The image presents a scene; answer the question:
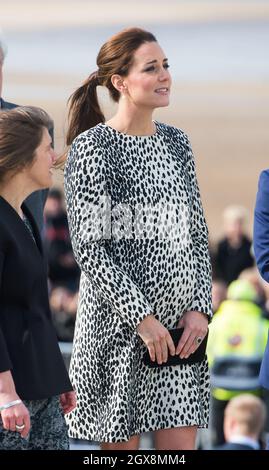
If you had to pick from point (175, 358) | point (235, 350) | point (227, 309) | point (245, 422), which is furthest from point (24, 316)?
point (227, 309)

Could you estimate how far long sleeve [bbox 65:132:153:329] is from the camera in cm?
Result: 400

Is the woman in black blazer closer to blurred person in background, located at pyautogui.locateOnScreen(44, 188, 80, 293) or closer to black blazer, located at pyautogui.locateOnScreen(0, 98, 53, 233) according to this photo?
black blazer, located at pyautogui.locateOnScreen(0, 98, 53, 233)

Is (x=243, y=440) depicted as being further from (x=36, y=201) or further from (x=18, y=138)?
(x=18, y=138)

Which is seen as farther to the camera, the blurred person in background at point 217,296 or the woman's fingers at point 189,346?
the blurred person in background at point 217,296

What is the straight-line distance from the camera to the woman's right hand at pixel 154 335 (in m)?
4.02

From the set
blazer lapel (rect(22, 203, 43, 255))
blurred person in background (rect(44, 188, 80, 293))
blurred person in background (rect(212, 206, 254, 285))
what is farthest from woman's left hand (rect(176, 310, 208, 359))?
blurred person in background (rect(212, 206, 254, 285))

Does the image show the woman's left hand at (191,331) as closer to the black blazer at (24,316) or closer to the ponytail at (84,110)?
the black blazer at (24,316)

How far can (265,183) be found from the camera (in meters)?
4.30

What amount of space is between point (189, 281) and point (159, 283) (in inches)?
4.1

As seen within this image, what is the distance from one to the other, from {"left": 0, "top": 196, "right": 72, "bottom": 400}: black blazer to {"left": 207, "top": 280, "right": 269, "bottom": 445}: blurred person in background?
→ 5106 millimetres

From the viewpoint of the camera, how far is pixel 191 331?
162 inches

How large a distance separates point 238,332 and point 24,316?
5.69 m

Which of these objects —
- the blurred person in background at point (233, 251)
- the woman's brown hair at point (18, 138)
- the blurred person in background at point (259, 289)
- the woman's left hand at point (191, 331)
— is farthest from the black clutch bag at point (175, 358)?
the blurred person in background at point (233, 251)

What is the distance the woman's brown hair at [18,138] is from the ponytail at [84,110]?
52 cm
